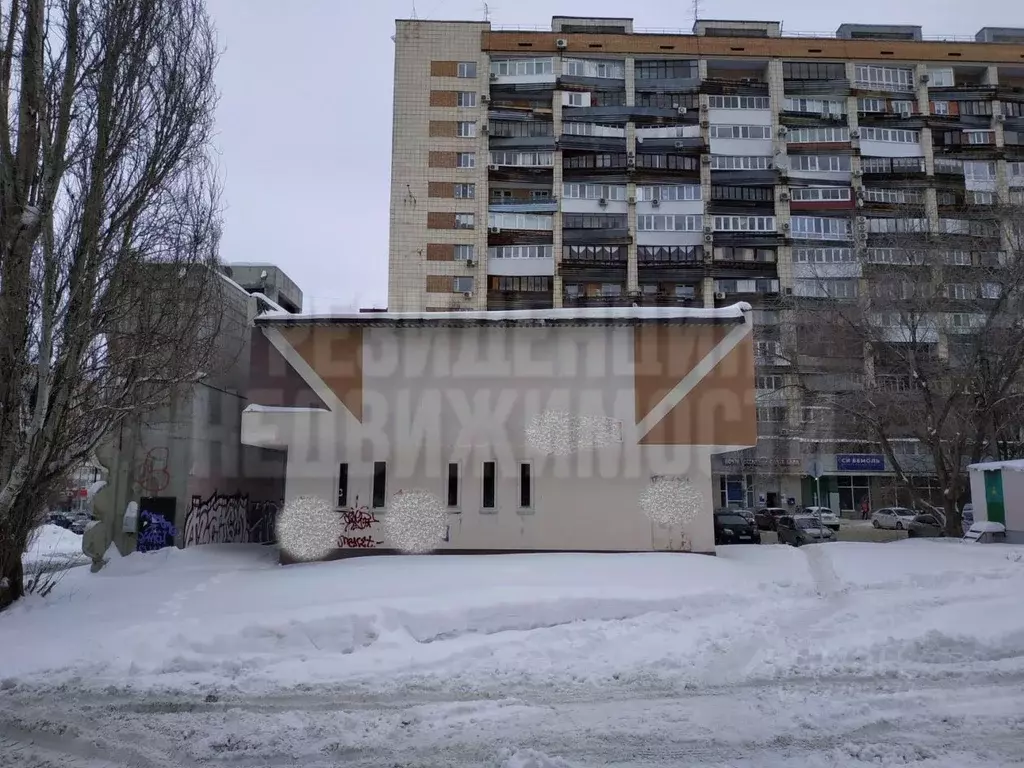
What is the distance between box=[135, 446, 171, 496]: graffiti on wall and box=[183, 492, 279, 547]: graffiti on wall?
2.63 feet

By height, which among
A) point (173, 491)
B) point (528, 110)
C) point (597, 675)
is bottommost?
point (597, 675)

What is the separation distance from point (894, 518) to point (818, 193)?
1961 cm

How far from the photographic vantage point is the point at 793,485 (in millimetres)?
42406

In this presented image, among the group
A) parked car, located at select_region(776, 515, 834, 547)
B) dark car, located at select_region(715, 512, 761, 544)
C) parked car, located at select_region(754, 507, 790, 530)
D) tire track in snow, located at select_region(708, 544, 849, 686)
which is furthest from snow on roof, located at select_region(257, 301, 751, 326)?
parked car, located at select_region(754, 507, 790, 530)

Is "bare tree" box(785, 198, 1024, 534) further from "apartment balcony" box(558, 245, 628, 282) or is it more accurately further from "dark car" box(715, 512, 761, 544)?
"apartment balcony" box(558, 245, 628, 282)

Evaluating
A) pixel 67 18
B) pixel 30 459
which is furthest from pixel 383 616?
pixel 67 18

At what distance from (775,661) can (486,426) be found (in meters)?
7.91

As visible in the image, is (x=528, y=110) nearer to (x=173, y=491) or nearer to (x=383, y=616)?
A: (x=173, y=491)

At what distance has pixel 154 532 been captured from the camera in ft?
46.7

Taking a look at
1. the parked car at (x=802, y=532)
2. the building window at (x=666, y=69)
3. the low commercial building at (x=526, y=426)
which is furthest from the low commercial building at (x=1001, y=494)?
the building window at (x=666, y=69)

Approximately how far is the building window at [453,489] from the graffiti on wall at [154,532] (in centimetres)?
575

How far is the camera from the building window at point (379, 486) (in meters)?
14.0

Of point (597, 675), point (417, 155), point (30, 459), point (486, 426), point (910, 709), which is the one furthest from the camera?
point (417, 155)

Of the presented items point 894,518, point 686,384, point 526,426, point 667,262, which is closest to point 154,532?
point 526,426
